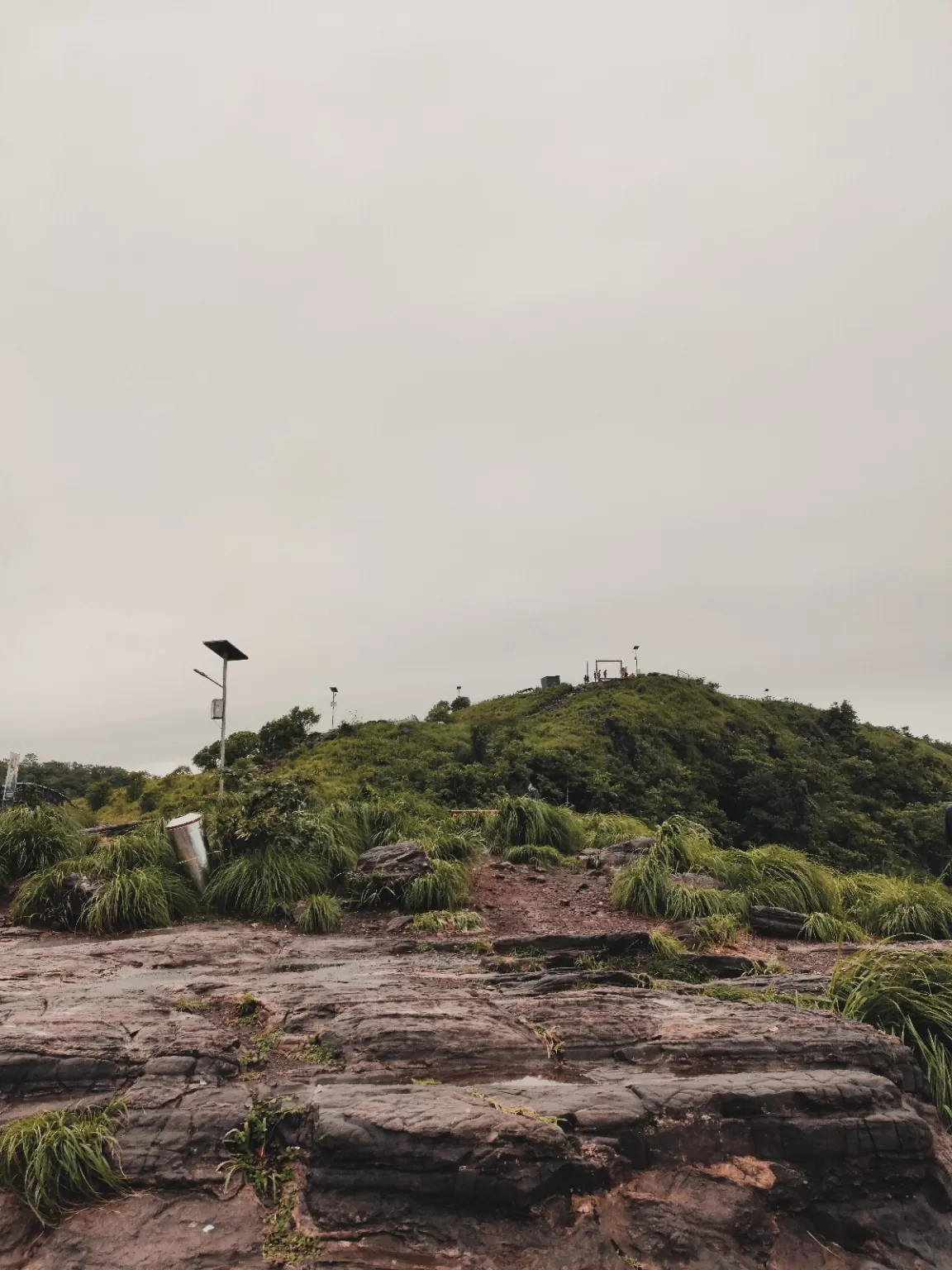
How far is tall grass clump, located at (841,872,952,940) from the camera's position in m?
7.61

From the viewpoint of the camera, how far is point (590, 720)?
37344mm

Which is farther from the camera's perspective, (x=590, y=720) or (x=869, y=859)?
(x=590, y=720)

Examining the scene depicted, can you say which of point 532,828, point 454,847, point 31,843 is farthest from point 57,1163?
point 532,828

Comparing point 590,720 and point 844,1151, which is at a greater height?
point 590,720

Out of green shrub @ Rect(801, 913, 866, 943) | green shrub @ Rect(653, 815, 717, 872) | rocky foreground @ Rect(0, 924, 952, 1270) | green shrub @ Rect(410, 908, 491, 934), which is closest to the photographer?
rocky foreground @ Rect(0, 924, 952, 1270)

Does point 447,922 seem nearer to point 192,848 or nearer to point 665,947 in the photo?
point 665,947

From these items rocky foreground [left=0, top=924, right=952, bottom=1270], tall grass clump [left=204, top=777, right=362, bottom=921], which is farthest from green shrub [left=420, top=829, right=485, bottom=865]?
rocky foreground [left=0, top=924, right=952, bottom=1270]

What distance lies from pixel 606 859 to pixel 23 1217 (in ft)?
29.5

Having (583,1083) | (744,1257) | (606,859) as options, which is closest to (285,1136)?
(583,1083)

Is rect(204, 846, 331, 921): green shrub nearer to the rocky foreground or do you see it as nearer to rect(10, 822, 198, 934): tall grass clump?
rect(10, 822, 198, 934): tall grass clump

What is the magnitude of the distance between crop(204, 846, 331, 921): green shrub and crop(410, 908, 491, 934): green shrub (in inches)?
58.4

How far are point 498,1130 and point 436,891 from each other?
17.1 feet

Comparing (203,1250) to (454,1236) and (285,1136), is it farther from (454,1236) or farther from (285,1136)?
(454,1236)

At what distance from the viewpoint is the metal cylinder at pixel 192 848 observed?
8.38 m
